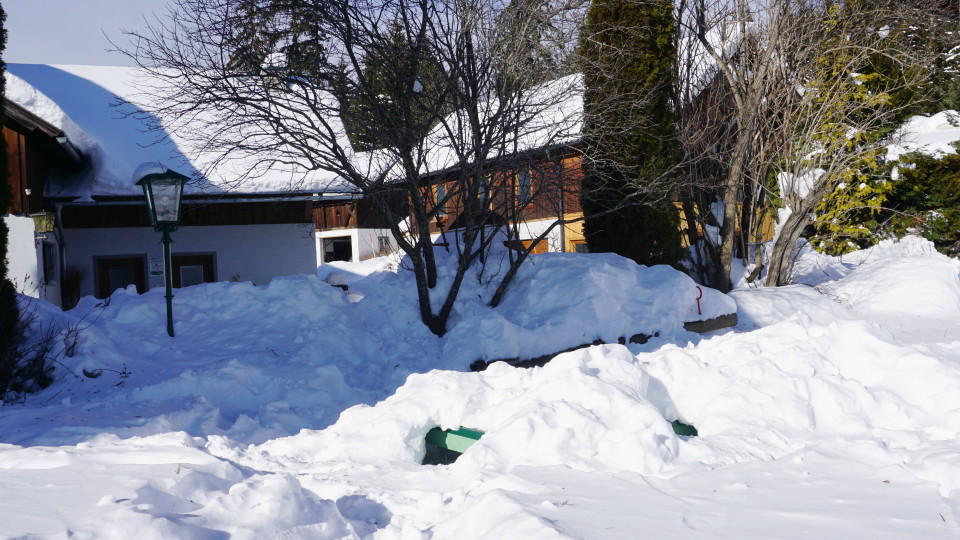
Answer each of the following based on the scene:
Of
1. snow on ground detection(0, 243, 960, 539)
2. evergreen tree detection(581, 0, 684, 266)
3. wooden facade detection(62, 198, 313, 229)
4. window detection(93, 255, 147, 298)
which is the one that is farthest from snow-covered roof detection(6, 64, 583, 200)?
snow on ground detection(0, 243, 960, 539)

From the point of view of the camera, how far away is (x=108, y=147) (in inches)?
561

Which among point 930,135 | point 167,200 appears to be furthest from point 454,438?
point 930,135

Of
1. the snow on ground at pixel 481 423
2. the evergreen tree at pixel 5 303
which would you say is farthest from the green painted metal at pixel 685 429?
the evergreen tree at pixel 5 303

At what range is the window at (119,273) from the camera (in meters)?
15.6

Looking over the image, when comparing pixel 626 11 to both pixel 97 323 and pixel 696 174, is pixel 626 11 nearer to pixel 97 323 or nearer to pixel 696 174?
pixel 696 174

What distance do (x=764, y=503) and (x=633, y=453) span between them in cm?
107

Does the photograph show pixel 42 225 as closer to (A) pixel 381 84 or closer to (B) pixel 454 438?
(A) pixel 381 84

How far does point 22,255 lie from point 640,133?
33.0 ft

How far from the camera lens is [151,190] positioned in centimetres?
988

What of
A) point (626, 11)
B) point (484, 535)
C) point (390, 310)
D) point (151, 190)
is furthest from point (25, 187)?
point (484, 535)

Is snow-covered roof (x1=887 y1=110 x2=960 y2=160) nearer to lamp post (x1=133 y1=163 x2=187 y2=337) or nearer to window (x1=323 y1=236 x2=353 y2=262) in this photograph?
lamp post (x1=133 y1=163 x2=187 y2=337)

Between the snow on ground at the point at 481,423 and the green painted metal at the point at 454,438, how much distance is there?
0.11 m

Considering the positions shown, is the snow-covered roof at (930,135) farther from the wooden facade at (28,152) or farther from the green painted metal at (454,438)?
the wooden facade at (28,152)

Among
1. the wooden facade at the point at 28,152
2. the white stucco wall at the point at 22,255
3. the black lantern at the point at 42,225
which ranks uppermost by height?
the wooden facade at the point at 28,152
